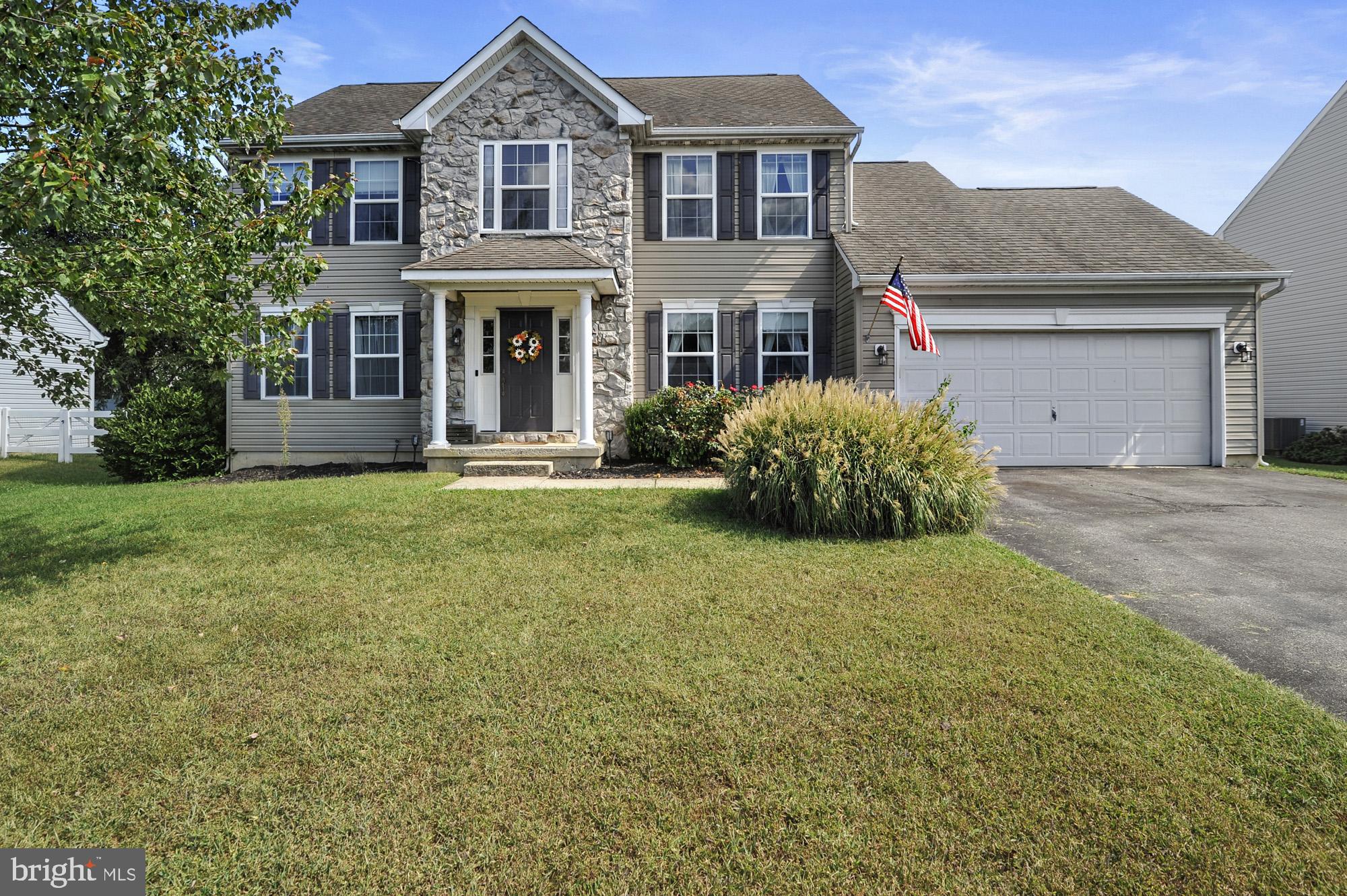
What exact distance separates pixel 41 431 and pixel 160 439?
465 inches

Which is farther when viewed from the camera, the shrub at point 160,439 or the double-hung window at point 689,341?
the double-hung window at point 689,341

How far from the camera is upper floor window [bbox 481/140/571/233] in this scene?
11.4 m

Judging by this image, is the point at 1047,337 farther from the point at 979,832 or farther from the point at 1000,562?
the point at 979,832

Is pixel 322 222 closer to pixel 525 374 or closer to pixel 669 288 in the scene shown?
pixel 525 374

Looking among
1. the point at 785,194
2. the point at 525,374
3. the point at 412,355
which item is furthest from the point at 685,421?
the point at 412,355

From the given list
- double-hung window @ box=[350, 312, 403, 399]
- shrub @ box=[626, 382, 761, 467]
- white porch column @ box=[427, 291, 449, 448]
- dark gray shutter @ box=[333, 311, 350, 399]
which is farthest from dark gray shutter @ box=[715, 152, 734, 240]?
dark gray shutter @ box=[333, 311, 350, 399]

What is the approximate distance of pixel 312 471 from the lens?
11453mm

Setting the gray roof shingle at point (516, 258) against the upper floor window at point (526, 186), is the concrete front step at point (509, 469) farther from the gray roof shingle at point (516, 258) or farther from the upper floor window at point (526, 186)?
the upper floor window at point (526, 186)

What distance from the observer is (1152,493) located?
331 inches

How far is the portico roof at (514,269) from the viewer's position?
10.1 meters

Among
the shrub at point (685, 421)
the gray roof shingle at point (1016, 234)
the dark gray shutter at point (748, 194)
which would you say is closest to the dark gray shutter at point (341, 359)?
the shrub at point (685, 421)

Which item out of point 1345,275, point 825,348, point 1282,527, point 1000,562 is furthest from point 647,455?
point 1345,275

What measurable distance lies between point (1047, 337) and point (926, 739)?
33.6ft

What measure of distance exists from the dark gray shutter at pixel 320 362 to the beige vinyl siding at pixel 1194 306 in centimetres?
973
